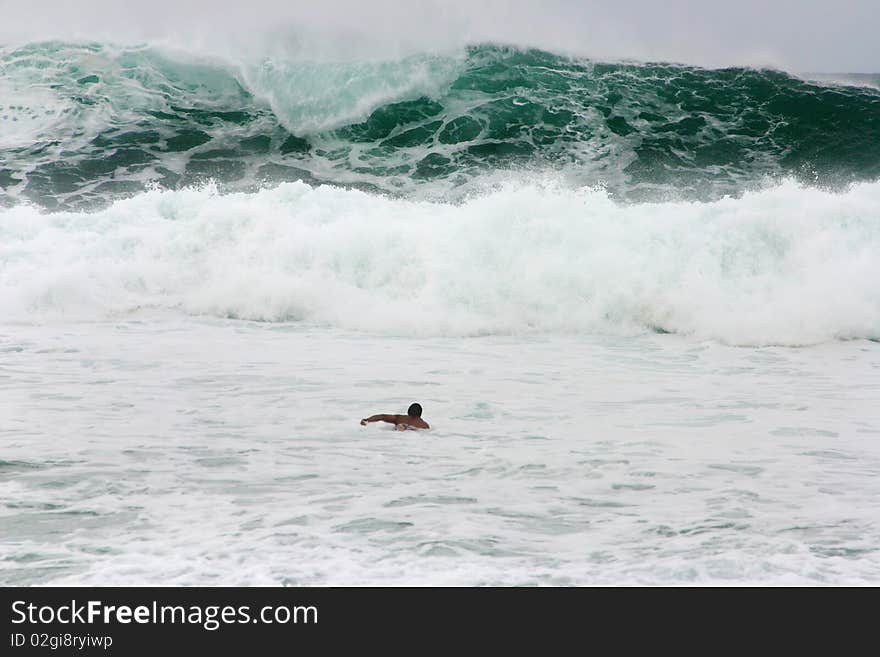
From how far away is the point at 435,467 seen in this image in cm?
635

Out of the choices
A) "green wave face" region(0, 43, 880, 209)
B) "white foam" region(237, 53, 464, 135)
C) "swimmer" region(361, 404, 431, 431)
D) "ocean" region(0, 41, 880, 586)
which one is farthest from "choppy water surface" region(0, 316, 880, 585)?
"white foam" region(237, 53, 464, 135)

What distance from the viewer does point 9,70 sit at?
2259 cm

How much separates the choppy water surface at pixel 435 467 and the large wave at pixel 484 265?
5.45ft

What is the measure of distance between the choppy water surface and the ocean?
0.12ft

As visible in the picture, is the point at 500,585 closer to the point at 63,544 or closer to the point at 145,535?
the point at 145,535

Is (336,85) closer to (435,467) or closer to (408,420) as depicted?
(408,420)

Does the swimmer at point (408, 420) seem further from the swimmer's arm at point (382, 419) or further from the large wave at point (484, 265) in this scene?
the large wave at point (484, 265)

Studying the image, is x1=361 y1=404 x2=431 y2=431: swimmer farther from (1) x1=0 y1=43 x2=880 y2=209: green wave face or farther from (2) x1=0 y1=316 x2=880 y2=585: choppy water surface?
(1) x1=0 y1=43 x2=880 y2=209: green wave face

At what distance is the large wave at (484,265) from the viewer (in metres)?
12.6

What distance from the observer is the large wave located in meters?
12.6

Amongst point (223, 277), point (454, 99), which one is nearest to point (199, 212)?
point (223, 277)

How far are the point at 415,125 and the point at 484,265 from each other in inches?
346

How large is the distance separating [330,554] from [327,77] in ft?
63.4
